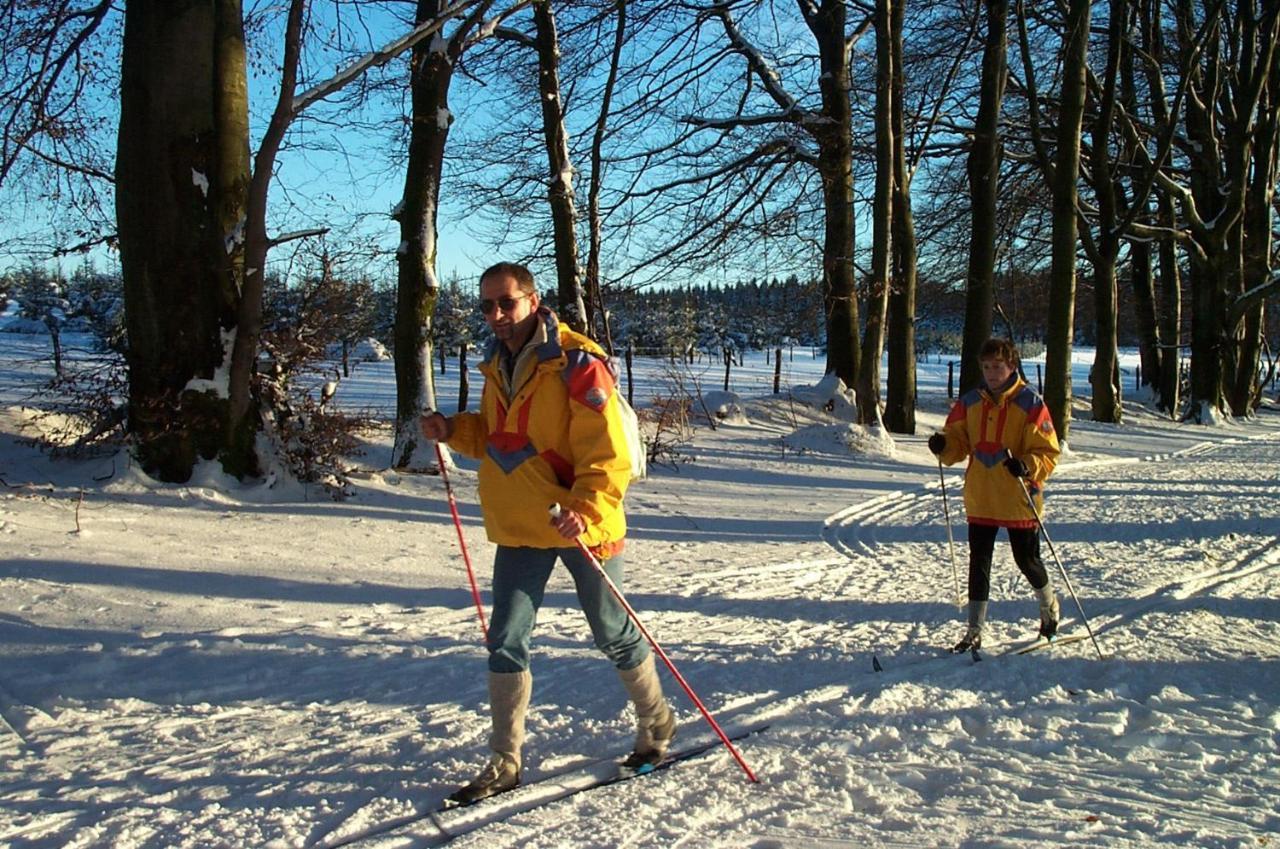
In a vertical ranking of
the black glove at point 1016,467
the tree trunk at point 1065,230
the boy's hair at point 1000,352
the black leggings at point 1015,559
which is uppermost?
the tree trunk at point 1065,230

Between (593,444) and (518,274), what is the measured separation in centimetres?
72

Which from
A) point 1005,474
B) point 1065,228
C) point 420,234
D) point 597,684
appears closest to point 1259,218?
point 1065,228

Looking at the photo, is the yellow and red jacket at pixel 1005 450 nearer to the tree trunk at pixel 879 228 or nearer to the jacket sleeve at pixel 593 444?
the jacket sleeve at pixel 593 444

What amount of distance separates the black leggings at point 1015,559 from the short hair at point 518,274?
3096mm

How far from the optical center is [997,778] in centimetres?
358

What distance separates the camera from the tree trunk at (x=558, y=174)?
12.0 metres

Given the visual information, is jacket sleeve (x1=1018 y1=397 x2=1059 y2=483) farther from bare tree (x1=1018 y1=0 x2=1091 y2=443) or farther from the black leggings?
bare tree (x1=1018 y1=0 x2=1091 y2=443)

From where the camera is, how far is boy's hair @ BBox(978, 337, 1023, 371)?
527 cm

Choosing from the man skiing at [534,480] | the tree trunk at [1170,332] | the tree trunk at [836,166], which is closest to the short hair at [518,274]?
the man skiing at [534,480]

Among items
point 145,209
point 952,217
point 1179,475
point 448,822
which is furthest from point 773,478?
point 952,217

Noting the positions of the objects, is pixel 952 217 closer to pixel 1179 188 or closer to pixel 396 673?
pixel 1179 188

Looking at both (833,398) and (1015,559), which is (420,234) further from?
(833,398)

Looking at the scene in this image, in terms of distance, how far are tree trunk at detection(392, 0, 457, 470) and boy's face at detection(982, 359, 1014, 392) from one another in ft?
21.1

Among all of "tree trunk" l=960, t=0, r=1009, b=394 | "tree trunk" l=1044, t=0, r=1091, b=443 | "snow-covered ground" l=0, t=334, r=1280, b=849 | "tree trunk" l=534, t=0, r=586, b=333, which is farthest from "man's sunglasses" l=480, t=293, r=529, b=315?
"tree trunk" l=960, t=0, r=1009, b=394
